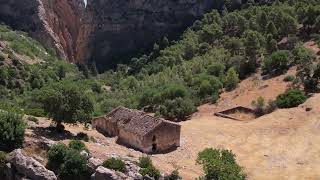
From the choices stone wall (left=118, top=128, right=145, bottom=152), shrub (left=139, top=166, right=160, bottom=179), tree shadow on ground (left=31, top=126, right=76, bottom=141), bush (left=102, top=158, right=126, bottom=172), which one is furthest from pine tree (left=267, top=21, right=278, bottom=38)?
bush (left=102, top=158, right=126, bottom=172)

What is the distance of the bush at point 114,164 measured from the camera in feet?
176

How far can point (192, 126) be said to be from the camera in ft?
263

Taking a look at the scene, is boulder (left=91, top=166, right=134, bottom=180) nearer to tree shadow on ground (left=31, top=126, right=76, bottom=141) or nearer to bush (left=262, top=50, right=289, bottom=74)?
tree shadow on ground (left=31, top=126, right=76, bottom=141)

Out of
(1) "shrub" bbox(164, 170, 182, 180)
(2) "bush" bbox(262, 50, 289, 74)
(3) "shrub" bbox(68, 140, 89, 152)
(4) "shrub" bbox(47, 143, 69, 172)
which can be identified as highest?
(2) "bush" bbox(262, 50, 289, 74)

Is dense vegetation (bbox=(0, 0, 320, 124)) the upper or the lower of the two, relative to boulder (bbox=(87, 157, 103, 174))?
upper

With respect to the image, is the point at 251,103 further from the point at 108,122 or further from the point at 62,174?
the point at 62,174

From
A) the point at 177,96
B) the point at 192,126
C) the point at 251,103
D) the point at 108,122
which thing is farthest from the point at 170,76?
the point at 108,122

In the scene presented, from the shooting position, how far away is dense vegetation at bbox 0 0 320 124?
9206cm

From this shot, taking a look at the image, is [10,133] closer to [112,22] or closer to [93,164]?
[93,164]

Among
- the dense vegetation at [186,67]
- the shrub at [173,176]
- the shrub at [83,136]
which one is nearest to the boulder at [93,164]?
the shrub at [173,176]

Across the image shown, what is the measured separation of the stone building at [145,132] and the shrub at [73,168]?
465 inches

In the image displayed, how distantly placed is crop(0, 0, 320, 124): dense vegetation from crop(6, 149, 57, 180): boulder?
979cm

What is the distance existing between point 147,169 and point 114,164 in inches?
117

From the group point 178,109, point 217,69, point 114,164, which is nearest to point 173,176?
point 114,164
